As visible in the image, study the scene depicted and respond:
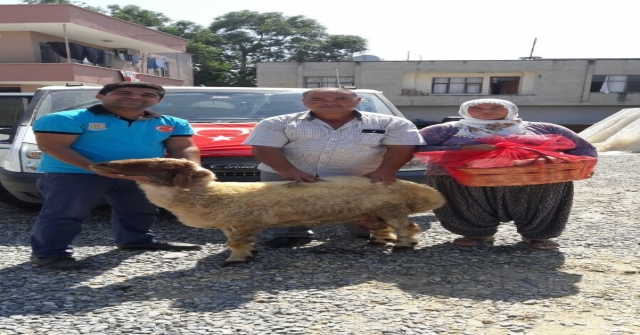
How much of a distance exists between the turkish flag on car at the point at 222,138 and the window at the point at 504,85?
28943mm

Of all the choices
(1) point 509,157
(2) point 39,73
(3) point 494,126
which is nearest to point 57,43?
(2) point 39,73

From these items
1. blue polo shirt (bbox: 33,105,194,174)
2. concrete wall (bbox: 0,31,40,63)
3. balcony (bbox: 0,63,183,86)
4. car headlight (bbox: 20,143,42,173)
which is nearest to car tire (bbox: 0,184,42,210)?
car headlight (bbox: 20,143,42,173)

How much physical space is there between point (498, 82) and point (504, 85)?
450mm

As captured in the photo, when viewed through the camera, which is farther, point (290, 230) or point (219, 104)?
point (219, 104)

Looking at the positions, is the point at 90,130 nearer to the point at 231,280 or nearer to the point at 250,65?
the point at 231,280

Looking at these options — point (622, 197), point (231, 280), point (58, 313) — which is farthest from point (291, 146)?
point (622, 197)

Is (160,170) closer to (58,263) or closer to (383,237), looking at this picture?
(58,263)

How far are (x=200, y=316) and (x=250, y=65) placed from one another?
4277 cm

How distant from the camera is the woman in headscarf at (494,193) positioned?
3.64 metres

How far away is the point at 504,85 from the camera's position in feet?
101

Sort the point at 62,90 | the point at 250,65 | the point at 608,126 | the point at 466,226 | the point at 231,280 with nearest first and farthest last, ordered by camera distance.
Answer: the point at 231,280 < the point at 466,226 < the point at 62,90 < the point at 608,126 < the point at 250,65

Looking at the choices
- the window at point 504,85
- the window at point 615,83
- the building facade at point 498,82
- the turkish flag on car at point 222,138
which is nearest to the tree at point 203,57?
the building facade at point 498,82

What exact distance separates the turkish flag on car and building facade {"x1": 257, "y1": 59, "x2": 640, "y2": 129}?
82.4 ft

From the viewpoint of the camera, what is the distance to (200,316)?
2.52 metres
